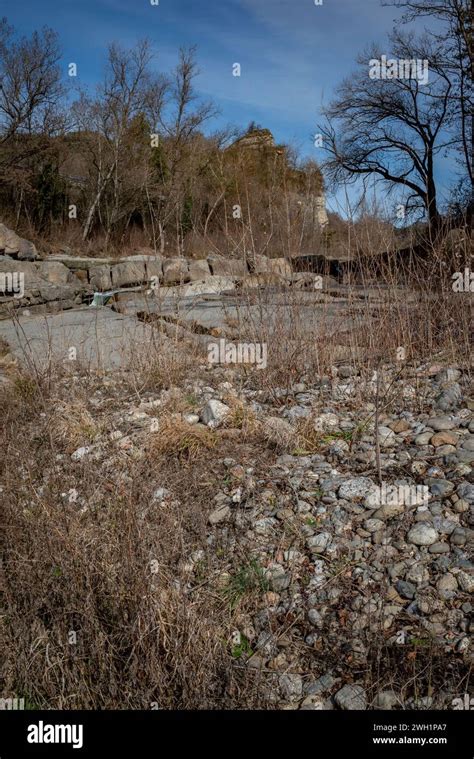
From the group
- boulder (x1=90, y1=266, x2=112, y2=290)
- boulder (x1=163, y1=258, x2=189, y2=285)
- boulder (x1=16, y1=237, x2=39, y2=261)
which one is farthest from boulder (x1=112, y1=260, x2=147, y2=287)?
boulder (x1=16, y1=237, x2=39, y2=261)

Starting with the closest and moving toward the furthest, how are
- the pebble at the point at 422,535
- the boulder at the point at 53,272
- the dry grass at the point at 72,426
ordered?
1. the pebble at the point at 422,535
2. the dry grass at the point at 72,426
3. the boulder at the point at 53,272

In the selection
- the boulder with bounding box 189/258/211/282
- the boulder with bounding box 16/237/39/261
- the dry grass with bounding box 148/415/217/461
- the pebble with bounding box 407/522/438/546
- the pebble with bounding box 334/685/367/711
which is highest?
the boulder with bounding box 16/237/39/261

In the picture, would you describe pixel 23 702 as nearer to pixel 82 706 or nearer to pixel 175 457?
pixel 82 706

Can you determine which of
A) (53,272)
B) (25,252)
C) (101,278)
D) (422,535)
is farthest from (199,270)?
(422,535)

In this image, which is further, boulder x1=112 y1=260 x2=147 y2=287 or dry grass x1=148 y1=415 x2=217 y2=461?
boulder x1=112 y1=260 x2=147 y2=287

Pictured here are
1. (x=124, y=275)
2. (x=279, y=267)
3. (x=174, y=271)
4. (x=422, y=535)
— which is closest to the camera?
(x=422, y=535)

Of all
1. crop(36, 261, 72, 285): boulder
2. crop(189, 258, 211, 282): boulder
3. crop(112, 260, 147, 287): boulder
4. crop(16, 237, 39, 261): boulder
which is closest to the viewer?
crop(36, 261, 72, 285): boulder

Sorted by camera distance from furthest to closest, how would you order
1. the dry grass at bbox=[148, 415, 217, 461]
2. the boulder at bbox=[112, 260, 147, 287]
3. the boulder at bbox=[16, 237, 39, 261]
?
the boulder at bbox=[112, 260, 147, 287] → the boulder at bbox=[16, 237, 39, 261] → the dry grass at bbox=[148, 415, 217, 461]

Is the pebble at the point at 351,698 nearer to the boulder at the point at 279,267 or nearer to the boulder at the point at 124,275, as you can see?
the boulder at the point at 279,267

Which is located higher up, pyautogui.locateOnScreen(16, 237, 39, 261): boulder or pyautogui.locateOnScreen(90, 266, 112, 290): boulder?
pyautogui.locateOnScreen(16, 237, 39, 261): boulder

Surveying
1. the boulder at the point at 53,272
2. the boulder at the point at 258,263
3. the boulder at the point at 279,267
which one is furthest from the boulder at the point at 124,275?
the boulder at the point at 279,267

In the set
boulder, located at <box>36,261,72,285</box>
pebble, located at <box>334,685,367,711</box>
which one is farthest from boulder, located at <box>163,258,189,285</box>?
pebble, located at <box>334,685,367,711</box>

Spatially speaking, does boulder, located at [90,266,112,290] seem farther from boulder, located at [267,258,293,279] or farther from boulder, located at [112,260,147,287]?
boulder, located at [267,258,293,279]

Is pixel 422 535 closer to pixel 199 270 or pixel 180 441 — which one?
pixel 180 441
